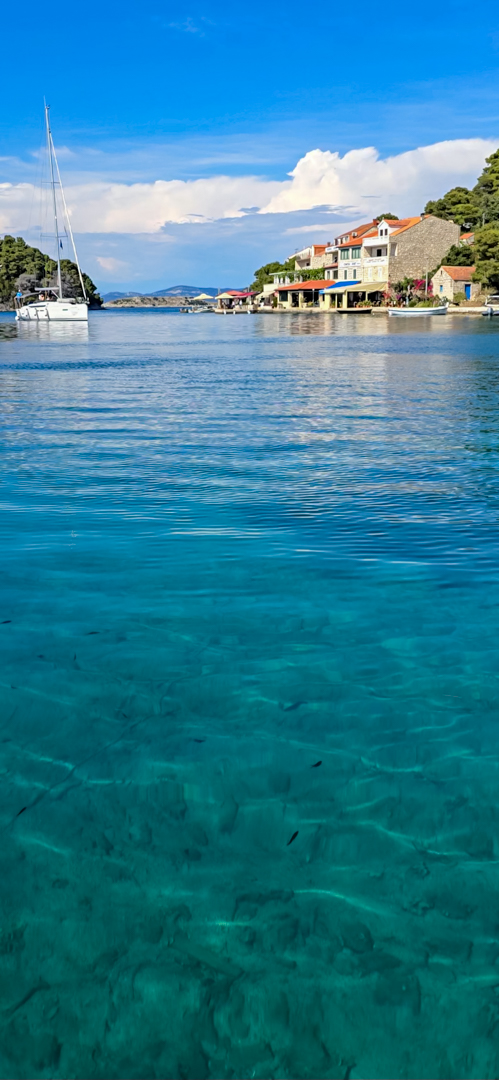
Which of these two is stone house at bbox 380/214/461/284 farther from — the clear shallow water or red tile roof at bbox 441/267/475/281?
the clear shallow water

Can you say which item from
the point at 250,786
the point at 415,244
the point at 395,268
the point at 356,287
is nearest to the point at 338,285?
the point at 356,287

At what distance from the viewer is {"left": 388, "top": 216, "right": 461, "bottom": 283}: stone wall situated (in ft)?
337

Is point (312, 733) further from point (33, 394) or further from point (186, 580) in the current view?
point (33, 394)

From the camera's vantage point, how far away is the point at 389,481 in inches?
452

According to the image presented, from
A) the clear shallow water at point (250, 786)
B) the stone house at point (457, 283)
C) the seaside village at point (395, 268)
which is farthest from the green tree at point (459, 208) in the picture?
the clear shallow water at point (250, 786)

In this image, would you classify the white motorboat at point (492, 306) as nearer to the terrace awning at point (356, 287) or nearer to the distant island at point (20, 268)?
the terrace awning at point (356, 287)

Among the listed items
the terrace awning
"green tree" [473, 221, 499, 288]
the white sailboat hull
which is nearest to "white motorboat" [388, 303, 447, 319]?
"green tree" [473, 221, 499, 288]

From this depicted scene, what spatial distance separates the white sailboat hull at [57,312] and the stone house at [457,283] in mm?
40707

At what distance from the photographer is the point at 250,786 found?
419 centimetres

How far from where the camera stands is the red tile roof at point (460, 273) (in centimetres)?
8912

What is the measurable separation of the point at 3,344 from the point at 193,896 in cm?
A: 5257

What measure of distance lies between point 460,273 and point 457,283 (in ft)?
3.71

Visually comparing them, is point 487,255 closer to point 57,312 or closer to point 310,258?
point 57,312

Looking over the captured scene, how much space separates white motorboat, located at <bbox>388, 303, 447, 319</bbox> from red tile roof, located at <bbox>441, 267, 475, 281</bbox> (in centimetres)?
314
